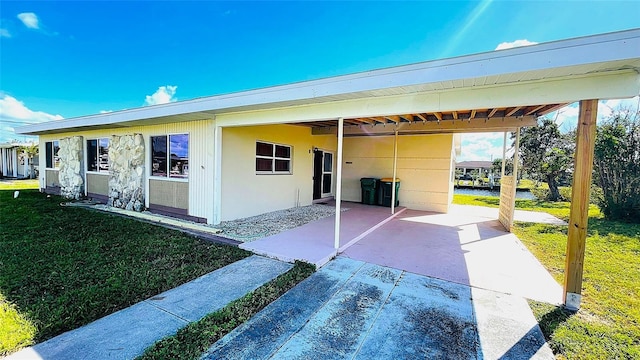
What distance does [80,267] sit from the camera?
3.67 meters

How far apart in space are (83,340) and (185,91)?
20308 mm

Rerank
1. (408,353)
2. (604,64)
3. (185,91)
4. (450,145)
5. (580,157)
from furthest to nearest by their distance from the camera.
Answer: (185,91) → (450,145) → (580,157) → (604,64) → (408,353)

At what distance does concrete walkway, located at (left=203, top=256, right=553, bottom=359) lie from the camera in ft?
7.14

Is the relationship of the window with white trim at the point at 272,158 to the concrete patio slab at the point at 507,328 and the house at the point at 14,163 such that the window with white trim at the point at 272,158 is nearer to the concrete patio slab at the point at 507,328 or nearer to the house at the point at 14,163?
the concrete patio slab at the point at 507,328

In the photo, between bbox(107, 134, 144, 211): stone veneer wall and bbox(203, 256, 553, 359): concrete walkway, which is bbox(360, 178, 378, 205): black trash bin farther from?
bbox(107, 134, 144, 211): stone veneer wall

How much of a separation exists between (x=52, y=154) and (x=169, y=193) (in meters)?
8.92

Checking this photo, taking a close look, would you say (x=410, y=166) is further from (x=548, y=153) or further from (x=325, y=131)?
(x=548, y=153)

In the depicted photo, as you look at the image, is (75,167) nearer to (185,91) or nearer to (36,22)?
(36,22)

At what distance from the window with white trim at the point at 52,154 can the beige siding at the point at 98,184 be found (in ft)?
9.74

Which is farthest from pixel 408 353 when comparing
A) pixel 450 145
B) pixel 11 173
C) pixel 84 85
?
pixel 11 173

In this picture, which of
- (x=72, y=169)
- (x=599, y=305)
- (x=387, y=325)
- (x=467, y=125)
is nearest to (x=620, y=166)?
(x=467, y=125)

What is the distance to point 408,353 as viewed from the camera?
2172 millimetres

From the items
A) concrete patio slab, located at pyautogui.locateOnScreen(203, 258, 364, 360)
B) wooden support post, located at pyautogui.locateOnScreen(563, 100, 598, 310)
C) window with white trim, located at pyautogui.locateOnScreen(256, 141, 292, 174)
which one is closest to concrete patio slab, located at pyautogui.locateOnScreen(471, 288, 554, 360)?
wooden support post, located at pyautogui.locateOnScreen(563, 100, 598, 310)

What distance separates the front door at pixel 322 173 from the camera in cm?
1039
